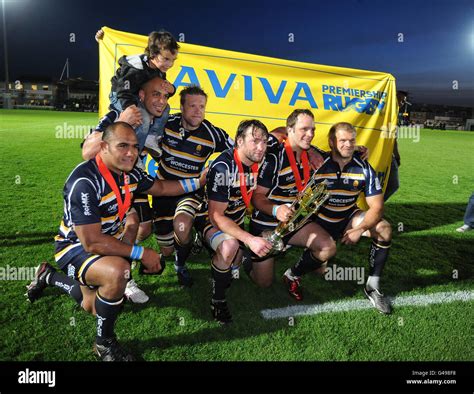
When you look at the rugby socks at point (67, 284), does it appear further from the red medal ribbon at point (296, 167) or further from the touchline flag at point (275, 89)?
the touchline flag at point (275, 89)

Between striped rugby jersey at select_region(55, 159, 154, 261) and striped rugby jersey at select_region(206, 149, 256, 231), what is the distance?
74 cm

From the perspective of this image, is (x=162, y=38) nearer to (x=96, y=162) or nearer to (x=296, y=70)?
(x=96, y=162)

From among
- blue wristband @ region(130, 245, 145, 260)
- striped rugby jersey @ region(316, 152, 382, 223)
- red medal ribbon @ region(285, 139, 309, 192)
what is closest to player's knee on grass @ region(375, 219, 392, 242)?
striped rugby jersey @ region(316, 152, 382, 223)

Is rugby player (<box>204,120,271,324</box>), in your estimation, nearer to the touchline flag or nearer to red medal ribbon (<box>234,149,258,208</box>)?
red medal ribbon (<box>234,149,258,208</box>)

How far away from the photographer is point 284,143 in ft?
12.6

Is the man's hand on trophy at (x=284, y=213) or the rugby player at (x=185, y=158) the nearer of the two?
the man's hand on trophy at (x=284, y=213)

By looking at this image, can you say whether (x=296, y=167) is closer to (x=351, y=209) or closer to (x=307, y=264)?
(x=351, y=209)

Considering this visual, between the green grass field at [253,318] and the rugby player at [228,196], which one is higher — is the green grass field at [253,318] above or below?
below

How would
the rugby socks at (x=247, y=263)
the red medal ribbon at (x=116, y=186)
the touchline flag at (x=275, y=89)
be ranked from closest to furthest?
the red medal ribbon at (x=116, y=186) < the rugby socks at (x=247, y=263) < the touchline flag at (x=275, y=89)

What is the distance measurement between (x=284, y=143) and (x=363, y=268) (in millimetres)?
1935

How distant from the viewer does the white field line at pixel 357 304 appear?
3400 mm

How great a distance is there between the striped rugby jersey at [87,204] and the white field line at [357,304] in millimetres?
1661

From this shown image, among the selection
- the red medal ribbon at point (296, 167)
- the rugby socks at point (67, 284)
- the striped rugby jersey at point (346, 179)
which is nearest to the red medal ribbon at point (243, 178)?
the red medal ribbon at point (296, 167)

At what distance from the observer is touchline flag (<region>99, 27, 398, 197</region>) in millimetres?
5219
